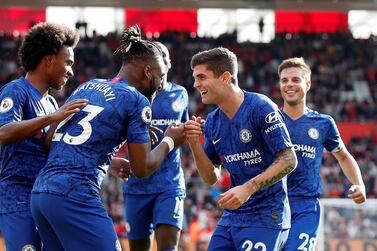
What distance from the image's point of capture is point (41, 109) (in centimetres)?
685

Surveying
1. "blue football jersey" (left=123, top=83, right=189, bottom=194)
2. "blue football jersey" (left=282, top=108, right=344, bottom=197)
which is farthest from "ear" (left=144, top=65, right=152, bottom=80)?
"blue football jersey" (left=282, top=108, right=344, bottom=197)

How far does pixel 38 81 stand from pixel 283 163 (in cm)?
209

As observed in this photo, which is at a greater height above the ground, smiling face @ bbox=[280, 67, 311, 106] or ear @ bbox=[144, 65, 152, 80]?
ear @ bbox=[144, 65, 152, 80]

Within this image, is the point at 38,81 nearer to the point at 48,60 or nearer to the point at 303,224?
the point at 48,60

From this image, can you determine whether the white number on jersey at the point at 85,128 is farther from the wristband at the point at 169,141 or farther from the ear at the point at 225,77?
the ear at the point at 225,77

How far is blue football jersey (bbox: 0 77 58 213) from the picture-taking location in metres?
6.68

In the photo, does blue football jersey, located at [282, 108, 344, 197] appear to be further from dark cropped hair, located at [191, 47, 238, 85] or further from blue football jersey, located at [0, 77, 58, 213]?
blue football jersey, located at [0, 77, 58, 213]

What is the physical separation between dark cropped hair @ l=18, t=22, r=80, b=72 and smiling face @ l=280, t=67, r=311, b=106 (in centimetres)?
253

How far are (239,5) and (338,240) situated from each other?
23.6 meters

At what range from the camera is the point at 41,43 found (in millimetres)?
6965

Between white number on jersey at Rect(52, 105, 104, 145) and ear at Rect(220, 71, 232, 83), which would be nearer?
white number on jersey at Rect(52, 105, 104, 145)

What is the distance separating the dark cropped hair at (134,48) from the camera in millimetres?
6656

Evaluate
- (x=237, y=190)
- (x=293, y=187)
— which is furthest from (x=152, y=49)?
(x=293, y=187)

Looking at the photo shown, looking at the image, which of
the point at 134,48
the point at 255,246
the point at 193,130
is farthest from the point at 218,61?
the point at 255,246
